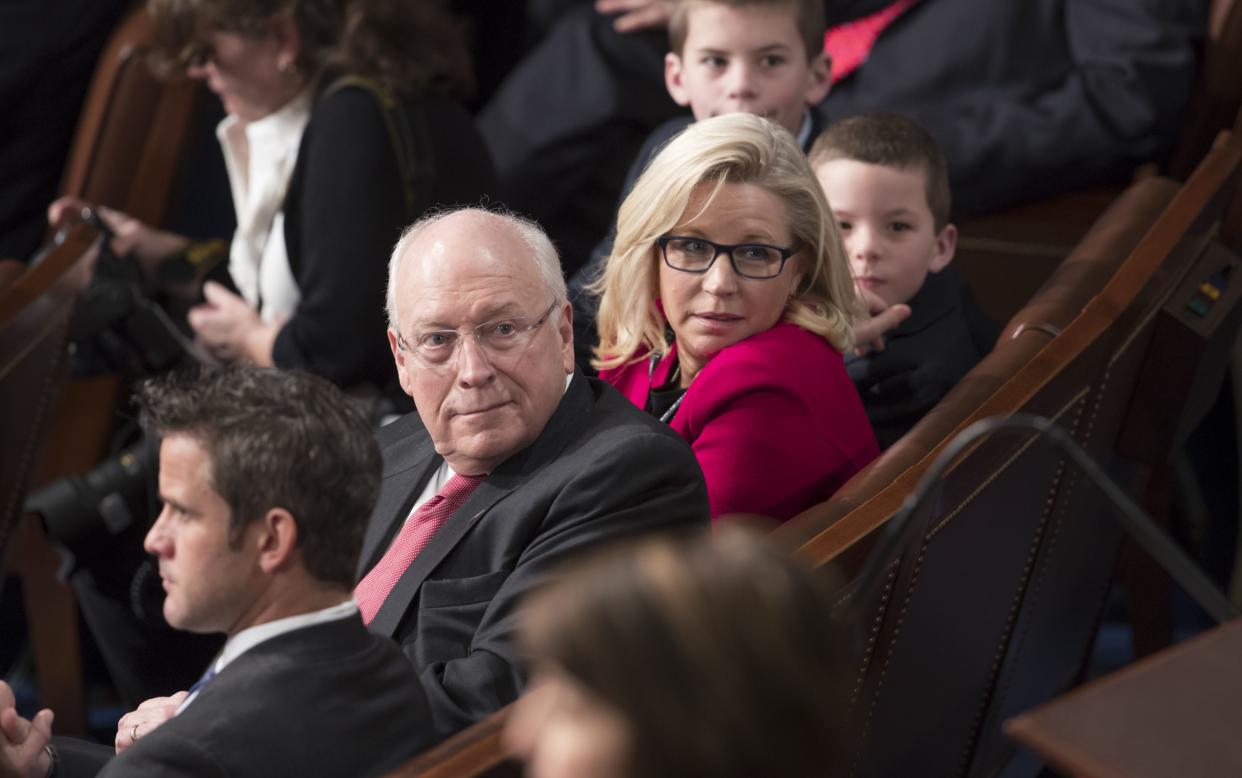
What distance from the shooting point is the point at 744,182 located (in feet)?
7.30

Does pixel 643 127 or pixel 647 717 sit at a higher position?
pixel 647 717

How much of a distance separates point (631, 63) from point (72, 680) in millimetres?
1879

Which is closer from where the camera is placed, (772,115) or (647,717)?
(647,717)

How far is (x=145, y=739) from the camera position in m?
1.57

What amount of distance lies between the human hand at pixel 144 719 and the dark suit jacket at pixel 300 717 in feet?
0.72

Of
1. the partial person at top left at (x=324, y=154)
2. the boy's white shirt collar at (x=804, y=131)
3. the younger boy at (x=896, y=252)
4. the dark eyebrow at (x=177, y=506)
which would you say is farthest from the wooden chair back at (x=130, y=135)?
the dark eyebrow at (x=177, y=506)

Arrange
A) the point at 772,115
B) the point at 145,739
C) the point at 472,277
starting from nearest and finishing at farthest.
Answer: the point at 145,739 < the point at 472,277 < the point at 772,115

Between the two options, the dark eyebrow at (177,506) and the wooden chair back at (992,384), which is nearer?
the dark eyebrow at (177,506)

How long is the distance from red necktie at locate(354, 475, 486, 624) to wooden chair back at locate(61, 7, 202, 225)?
7.92ft

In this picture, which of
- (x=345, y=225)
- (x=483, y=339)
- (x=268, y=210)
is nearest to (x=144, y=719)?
(x=483, y=339)

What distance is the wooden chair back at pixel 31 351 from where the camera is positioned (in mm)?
2957

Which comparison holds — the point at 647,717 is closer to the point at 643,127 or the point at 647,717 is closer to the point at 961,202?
the point at 961,202

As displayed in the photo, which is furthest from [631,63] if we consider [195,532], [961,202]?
[195,532]

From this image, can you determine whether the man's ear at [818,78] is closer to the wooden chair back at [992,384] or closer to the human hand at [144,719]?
the wooden chair back at [992,384]
